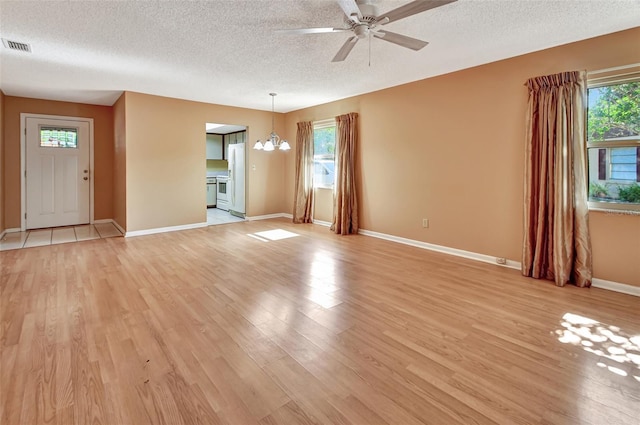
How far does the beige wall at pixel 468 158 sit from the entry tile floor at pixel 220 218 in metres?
3.43

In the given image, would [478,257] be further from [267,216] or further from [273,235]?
[267,216]

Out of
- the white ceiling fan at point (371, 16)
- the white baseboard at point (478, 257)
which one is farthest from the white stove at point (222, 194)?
the white ceiling fan at point (371, 16)

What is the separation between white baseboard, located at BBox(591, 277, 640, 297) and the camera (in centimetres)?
316

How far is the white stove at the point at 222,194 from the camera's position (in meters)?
8.86

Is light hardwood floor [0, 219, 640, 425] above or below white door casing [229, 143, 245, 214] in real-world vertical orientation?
below

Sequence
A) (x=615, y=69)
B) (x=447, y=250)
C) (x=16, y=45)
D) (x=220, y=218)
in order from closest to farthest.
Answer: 1. (x=615, y=69)
2. (x=16, y=45)
3. (x=447, y=250)
4. (x=220, y=218)

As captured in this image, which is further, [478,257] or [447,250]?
[447,250]

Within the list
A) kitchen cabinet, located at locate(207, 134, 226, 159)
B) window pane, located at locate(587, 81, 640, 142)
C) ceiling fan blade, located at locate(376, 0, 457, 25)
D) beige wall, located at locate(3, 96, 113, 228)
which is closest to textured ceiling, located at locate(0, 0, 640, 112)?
ceiling fan blade, located at locate(376, 0, 457, 25)

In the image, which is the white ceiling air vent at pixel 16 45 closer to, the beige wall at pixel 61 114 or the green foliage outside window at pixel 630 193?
the beige wall at pixel 61 114

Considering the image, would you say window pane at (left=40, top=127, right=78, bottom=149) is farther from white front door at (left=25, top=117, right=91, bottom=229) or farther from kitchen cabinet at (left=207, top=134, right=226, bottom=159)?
kitchen cabinet at (left=207, top=134, right=226, bottom=159)

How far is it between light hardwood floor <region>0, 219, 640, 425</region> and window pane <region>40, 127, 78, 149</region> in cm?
336

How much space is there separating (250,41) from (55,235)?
5293mm

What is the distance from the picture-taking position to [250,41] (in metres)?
3.40

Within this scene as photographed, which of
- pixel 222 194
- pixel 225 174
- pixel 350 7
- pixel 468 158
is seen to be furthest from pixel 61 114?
pixel 468 158
